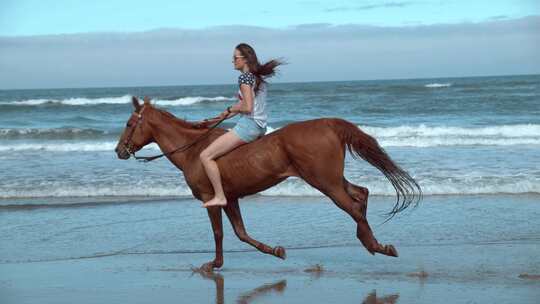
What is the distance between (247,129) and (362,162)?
26.6ft

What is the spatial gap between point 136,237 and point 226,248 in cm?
137

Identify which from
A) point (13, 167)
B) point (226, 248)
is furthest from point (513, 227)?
point (13, 167)

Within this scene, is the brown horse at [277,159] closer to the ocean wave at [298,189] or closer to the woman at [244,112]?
the woman at [244,112]

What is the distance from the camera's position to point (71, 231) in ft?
30.8

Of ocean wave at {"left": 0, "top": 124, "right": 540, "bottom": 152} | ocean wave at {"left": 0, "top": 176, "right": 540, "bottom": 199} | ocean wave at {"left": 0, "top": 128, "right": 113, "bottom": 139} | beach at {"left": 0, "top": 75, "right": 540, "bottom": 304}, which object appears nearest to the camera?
beach at {"left": 0, "top": 75, "right": 540, "bottom": 304}

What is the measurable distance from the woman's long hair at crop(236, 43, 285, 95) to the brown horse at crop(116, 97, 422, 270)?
50 centimetres

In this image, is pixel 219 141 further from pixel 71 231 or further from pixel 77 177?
pixel 77 177

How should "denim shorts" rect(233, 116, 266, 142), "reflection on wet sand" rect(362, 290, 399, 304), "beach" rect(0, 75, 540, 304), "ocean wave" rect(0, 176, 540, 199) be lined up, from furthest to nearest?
"ocean wave" rect(0, 176, 540, 199) → "denim shorts" rect(233, 116, 266, 142) → "beach" rect(0, 75, 540, 304) → "reflection on wet sand" rect(362, 290, 399, 304)

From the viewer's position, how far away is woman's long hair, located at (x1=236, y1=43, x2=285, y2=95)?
658cm

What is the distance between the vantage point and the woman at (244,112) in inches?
259

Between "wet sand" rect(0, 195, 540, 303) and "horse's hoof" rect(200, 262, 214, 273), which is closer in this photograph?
"wet sand" rect(0, 195, 540, 303)

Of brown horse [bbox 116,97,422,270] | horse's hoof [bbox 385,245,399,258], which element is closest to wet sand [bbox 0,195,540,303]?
horse's hoof [bbox 385,245,399,258]

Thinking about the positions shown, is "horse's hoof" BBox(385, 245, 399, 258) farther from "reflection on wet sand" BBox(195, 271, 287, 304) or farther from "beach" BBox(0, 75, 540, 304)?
"reflection on wet sand" BBox(195, 271, 287, 304)

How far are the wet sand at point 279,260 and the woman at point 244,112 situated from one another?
96 centimetres
